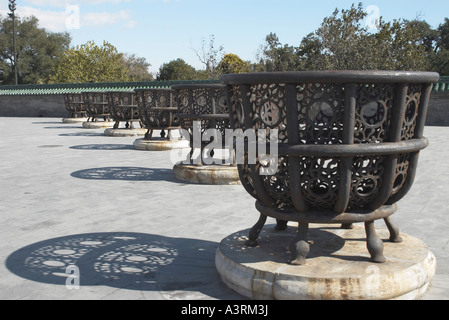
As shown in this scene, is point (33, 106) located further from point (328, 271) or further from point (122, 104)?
point (328, 271)

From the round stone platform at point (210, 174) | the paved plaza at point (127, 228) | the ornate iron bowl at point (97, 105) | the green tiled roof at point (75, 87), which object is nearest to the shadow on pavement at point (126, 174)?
the paved plaza at point (127, 228)

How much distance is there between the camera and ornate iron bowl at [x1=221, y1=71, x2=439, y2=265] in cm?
257

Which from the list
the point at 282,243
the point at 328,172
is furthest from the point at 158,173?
the point at 328,172

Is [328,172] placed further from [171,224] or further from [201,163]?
[201,163]

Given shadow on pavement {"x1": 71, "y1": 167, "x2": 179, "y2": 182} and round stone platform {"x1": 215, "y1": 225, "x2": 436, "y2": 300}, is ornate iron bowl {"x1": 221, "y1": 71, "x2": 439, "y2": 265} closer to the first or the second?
round stone platform {"x1": 215, "y1": 225, "x2": 436, "y2": 300}

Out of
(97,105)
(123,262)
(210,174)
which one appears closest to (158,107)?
(210,174)

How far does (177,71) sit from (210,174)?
39.0m

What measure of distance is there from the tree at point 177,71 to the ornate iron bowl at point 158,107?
112ft

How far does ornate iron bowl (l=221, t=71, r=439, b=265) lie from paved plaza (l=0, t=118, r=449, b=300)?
61 cm

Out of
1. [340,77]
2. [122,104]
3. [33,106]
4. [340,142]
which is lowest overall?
[33,106]

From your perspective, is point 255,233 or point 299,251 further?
point 255,233

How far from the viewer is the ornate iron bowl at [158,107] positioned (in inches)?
374

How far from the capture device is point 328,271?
2.62 m

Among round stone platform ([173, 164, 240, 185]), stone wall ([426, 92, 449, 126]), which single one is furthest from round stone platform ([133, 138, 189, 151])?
stone wall ([426, 92, 449, 126])
